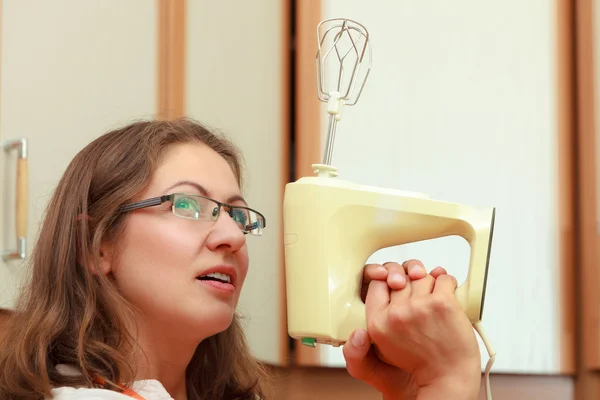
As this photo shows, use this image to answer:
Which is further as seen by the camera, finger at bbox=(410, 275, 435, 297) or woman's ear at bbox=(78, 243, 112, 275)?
woman's ear at bbox=(78, 243, 112, 275)

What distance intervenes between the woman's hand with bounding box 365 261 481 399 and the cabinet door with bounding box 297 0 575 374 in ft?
1.93

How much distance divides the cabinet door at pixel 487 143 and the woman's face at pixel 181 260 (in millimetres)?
555

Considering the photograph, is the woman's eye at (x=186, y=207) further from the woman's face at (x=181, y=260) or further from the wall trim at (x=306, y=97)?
the wall trim at (x=306, y=97)

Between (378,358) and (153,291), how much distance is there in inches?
12.5

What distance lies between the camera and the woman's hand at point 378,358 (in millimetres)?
1043

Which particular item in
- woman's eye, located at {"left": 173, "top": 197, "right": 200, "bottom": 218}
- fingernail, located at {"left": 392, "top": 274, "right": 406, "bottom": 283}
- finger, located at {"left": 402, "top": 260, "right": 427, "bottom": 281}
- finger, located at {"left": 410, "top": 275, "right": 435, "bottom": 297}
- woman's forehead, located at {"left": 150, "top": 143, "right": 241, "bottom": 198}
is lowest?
finger, located at {"left": 410, "top": 275, "right": 435, "bottom": 297}

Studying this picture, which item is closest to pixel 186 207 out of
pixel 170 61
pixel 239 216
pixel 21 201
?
pixel 239 216

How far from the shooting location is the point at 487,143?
1.64 metres

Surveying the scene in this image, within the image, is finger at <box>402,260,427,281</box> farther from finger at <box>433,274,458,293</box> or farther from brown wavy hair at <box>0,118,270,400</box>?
brown wavy hair at <box>0,118,270,400</box>

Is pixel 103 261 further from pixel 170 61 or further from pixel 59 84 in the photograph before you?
pixel 170 61

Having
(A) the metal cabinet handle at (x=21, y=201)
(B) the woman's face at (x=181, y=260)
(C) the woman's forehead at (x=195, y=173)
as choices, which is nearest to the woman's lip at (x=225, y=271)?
(B) the woman's face at (x=181, y=260)

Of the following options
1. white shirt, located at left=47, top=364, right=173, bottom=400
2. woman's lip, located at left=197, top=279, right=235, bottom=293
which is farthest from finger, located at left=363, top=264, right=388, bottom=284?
white shirt, located at left=47, top=364, right=173, bottom=400

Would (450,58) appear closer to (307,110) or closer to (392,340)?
(307,110)

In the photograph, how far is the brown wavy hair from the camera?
3.50 ft
